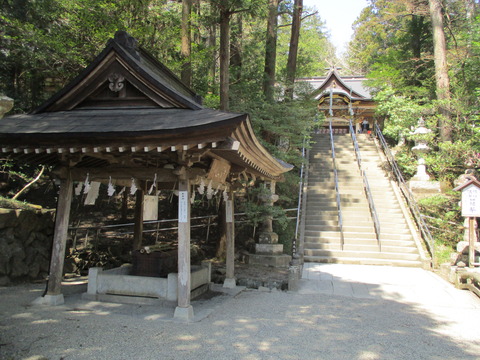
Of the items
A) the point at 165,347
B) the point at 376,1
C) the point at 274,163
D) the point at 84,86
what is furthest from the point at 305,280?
the point at 376,1

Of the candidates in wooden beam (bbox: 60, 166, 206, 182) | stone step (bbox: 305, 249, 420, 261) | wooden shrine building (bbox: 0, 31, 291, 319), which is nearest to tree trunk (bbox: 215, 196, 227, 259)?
stone step (bbox: 305, 249, 420, 261)

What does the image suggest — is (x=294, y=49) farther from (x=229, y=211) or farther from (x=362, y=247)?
(x=229, y=211)

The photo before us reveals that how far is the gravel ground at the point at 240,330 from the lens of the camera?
4.29 m

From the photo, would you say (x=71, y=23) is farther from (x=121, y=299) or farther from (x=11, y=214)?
(x=121, y=299)

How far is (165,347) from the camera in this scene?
14.4ft

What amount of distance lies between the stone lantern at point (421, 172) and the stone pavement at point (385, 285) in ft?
16.9

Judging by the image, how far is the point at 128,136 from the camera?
5164mm

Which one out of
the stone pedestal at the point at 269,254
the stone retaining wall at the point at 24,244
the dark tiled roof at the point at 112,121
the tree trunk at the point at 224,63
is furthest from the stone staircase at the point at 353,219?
the stone retaining wall at the point at 24,244

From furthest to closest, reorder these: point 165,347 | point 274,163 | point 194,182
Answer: point 274,163 → point 194,182 → point 165,347

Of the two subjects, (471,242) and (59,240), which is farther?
(471,242)

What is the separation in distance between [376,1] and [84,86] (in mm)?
35099

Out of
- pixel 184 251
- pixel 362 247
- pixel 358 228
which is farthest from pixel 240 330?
pixel 358 228

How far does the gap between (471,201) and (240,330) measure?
24.7 feet

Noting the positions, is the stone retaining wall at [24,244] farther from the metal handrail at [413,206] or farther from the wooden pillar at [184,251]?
the metal handrail at [413,206]
